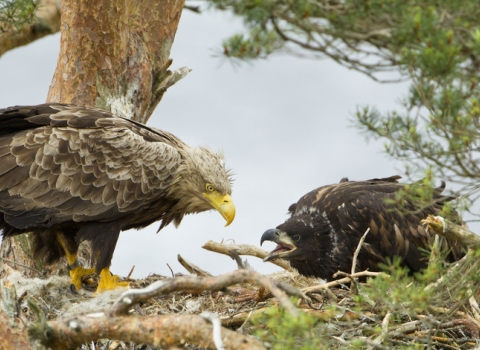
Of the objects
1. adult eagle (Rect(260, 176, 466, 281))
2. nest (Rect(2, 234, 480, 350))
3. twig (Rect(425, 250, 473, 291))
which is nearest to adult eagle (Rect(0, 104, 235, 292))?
nest (Rect(2, 234, 480, 350))

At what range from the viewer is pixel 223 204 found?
6.33m

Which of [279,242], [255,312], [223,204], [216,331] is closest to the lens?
[216,331]

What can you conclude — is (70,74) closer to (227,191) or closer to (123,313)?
(227,191)

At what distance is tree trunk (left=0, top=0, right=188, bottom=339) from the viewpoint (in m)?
6.74

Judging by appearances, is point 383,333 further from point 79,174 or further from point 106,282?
point 79,174

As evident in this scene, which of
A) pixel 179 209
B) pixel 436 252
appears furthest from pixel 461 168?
pixel 179 209

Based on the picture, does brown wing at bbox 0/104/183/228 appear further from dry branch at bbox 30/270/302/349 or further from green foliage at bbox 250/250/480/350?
dry branch at bbox 30/270/302/349

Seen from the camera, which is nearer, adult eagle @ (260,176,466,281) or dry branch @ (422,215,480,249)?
dry branch @ (422,215,480,249)

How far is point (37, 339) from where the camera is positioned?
3.79 meters

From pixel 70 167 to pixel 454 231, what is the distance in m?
2.96

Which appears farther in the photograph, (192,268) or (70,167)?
(192,268)

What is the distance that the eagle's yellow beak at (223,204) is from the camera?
622 cm

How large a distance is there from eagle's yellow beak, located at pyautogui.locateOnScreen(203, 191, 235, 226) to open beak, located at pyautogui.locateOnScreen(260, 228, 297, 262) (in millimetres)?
431

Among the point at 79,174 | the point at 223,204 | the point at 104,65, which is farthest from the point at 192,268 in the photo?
the point at 104,65
